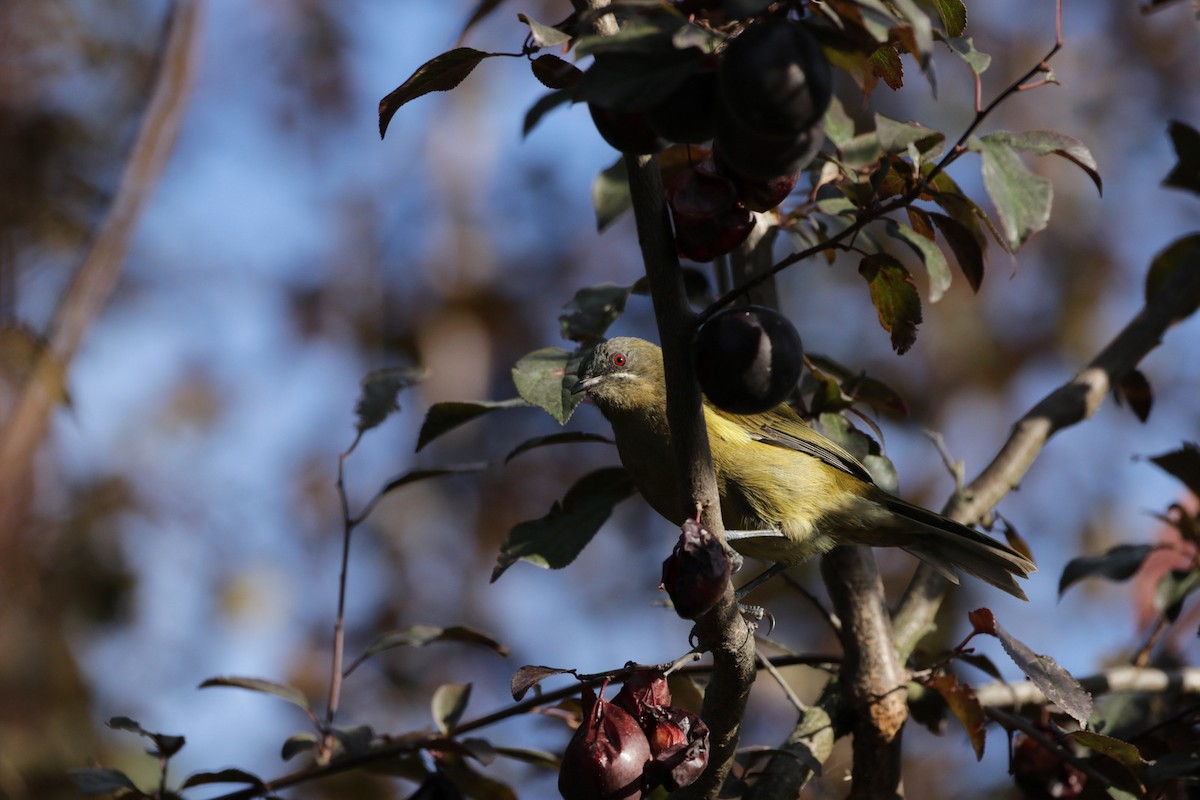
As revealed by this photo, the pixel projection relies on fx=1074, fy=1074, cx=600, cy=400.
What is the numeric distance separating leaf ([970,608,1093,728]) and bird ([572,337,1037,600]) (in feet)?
2.22

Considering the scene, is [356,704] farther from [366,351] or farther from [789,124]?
[789,124]

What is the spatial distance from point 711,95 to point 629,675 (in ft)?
3.34

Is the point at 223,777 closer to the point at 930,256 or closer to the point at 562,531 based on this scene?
Result: the point at 562,531

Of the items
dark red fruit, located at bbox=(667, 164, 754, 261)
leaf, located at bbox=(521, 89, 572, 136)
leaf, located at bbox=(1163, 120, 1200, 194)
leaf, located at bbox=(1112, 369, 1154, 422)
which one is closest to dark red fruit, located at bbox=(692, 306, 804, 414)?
dark red fruit, located at bbox=(667, 164, 754, 261)

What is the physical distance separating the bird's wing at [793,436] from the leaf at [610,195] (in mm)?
794

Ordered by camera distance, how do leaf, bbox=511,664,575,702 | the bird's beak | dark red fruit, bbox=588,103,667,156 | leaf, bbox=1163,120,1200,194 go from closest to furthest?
dark red fruit, bbox=588,103,667,156
leaf, bbox=511,664,575,702
leaf, bbox=1163,120,1200,194
the bird's beak

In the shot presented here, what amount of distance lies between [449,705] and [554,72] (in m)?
1.64

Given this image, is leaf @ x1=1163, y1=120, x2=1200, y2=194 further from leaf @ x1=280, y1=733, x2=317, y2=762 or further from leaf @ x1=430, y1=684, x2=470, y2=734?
leaf @ x1=280, y1=733, x2=317, y2=762

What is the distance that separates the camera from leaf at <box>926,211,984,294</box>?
6.43 feet

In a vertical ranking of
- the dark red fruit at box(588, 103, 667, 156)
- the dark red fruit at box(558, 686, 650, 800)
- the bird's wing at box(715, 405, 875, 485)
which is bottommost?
the dark red fruit at box(558, 686, 650, 800)

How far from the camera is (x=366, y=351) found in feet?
31.0

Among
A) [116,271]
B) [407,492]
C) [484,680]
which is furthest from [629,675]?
[407,492]

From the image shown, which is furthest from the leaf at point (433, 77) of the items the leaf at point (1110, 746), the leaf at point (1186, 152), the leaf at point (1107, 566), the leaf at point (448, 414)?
the leaf at point (1186, 152)

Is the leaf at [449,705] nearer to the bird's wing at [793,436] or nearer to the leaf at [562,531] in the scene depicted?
the leaf at [562,531]
